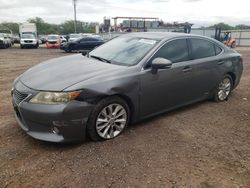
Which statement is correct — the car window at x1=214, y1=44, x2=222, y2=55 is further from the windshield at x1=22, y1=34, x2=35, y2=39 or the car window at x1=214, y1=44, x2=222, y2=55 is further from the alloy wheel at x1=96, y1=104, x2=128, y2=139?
the windshield at x1=22, y1=34, x2=35, y2=39

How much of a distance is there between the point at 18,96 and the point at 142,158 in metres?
1.90

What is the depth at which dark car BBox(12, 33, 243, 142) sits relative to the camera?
3.48 metres

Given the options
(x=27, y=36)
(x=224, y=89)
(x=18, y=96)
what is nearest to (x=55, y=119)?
(x=18, y=96)

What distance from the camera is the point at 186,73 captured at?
4.81 metres

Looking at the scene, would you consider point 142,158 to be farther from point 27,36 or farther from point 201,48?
point 27,36

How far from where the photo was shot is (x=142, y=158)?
3449 millimetres

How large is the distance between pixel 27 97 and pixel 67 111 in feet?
1.97

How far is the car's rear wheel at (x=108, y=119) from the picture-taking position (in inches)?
145

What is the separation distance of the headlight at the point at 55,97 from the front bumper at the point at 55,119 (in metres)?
0.06

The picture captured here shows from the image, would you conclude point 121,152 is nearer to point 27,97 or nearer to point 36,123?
point 36,123

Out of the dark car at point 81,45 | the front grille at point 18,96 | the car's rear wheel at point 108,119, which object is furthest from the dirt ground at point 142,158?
the dark car at point 81,45

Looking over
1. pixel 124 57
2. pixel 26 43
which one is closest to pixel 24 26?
pixel 26 43

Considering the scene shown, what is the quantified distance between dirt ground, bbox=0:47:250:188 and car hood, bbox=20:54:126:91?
820mm

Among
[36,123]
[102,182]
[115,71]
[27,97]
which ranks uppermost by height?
[115,71]
